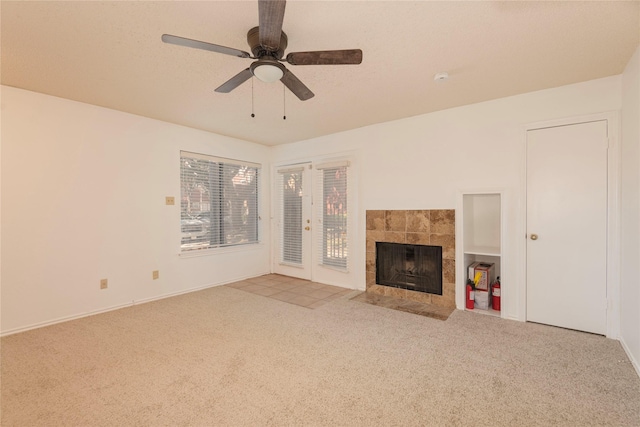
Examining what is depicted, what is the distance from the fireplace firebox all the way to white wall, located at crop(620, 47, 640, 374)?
1640mm

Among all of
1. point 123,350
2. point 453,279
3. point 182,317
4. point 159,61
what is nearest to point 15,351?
point 123,350

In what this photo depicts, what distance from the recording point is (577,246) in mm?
2889

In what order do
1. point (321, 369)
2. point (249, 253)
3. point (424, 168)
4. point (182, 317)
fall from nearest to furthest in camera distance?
1. point (321, 369)
2. point (182, 317)
3. point (424, 168)
4. point (249, 253)

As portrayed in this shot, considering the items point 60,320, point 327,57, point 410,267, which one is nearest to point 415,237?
point 410,267

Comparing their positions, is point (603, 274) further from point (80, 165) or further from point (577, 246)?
Result: point (80, 165)

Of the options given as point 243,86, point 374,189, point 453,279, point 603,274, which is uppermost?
point 243,86

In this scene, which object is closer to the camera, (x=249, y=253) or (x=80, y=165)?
(x=80, y=165)

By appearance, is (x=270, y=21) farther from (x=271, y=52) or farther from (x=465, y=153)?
(x=465, y=153)

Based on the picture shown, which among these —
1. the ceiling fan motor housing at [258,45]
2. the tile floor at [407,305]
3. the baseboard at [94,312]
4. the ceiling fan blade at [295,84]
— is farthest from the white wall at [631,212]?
the baseboard at [94,312]

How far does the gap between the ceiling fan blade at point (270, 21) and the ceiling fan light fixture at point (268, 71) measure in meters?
0.11

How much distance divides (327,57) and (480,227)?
313cm

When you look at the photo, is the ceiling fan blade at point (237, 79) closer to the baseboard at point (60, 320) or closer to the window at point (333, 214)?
the window at point (333, 214)

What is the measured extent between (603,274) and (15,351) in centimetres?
548

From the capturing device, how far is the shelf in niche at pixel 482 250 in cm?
337
